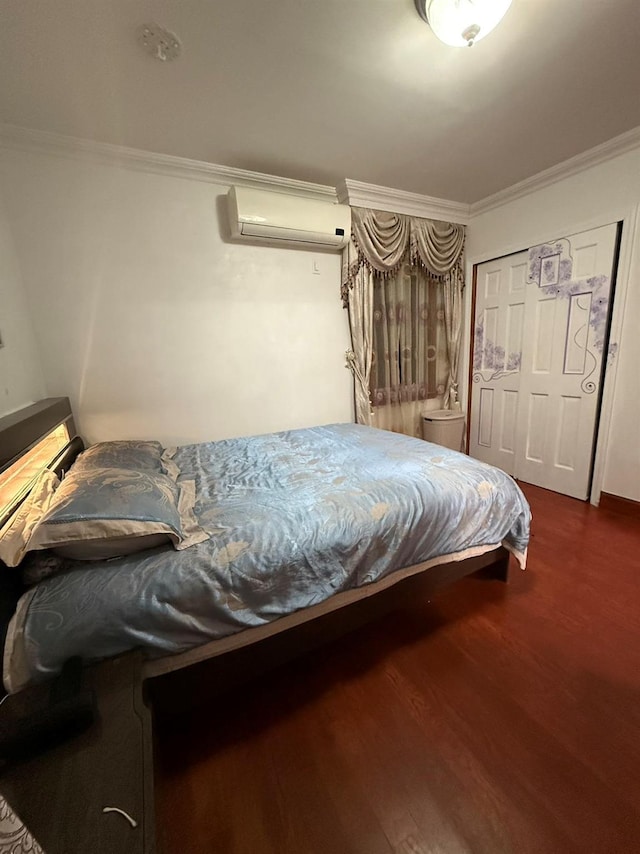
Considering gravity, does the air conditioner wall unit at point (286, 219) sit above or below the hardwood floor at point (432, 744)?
above

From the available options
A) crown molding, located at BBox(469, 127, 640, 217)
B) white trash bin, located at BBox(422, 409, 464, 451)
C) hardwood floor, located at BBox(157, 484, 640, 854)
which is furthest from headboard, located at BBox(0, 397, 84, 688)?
crown molding, located at BBox(469, 127, 640, 217)

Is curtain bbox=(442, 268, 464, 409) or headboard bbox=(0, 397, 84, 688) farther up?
curtain bbox=(442, 268, 464, 409)

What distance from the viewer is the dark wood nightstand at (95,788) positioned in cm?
59

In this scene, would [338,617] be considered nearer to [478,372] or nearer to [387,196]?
[478,372]

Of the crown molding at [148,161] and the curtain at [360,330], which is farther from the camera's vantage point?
the curtain at [360,330]

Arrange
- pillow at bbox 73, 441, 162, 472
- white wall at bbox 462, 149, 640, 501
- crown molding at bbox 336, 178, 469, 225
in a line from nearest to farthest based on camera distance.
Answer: pillow at bbox 73, 441, 162, 472
white wall at bbox 462, 149, 640, 501
crown molding at bbox 336, 178, 469, 225

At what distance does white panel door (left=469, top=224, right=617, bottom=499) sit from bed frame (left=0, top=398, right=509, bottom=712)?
5.41 ft

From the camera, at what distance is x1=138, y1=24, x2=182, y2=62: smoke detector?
1354 mm

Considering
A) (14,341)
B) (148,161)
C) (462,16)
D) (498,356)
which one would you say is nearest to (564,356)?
(498,356)

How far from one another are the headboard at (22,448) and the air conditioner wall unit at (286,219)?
1664 millimetres

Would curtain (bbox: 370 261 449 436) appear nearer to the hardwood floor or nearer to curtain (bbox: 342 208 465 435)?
curtain (bbox: 342 208 465 435)

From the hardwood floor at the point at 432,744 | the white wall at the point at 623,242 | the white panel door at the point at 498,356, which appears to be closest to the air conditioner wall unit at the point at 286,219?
the white panel door at the point at 498,356

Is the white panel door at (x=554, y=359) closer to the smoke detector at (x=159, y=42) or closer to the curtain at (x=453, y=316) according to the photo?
the curtain at (x=453, y=316)

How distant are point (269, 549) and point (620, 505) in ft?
8.95
